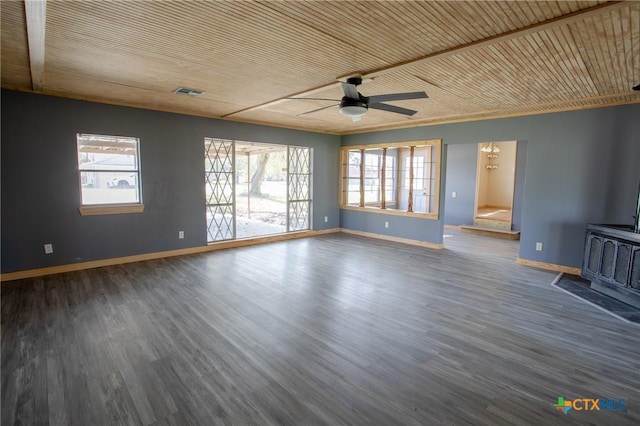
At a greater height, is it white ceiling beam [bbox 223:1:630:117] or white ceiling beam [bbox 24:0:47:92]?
white ceiling beam [bbox 24:0:47:92]

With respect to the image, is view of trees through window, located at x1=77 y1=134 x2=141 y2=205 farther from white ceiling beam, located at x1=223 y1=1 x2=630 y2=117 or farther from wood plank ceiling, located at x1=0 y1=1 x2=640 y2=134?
white ceiling beam, located at x1=223 y1=1 x2=630 y2=117

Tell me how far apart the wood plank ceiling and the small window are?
759mm

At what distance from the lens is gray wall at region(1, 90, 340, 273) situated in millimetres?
4398

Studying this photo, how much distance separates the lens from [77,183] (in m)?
4.86

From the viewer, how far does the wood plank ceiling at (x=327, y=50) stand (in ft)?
7.27

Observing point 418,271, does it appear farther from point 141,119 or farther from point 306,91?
point 141,119

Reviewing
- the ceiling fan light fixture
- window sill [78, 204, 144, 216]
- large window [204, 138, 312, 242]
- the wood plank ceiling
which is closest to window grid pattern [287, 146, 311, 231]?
large window [204, 138, 312, 242]

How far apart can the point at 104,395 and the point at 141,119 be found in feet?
14.8

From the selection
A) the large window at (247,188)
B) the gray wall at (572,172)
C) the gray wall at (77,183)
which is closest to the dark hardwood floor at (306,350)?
the gray wall at (77,183)

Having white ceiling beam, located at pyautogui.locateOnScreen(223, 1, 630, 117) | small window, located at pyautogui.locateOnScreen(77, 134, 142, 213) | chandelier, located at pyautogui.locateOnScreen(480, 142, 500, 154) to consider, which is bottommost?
small window, located at pyautogui.locateOnScreen(77, 134, 142, 213)

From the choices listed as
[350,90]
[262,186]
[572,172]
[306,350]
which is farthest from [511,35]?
[262,186]

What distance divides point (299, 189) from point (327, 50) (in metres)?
5.09

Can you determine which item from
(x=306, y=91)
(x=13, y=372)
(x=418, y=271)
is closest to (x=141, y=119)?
(x=306, y=91)

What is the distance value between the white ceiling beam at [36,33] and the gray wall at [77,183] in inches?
39.8
